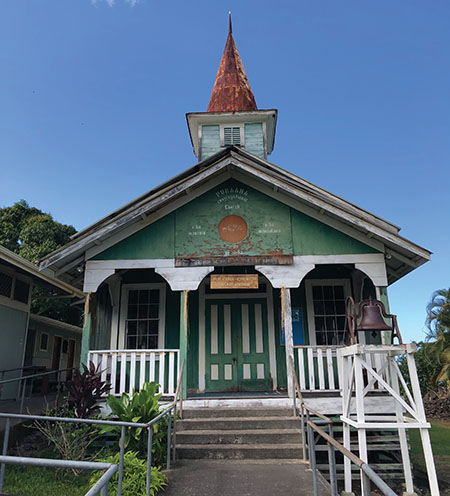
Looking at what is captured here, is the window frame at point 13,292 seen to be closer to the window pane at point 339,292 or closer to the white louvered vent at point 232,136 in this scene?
the white louvered vent at point 232,136

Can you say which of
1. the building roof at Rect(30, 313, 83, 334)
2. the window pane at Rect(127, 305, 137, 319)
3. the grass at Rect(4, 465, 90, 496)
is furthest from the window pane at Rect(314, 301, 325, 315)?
the building roof at Rect(30, 313, 83, 334)

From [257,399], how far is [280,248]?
10.6 ft

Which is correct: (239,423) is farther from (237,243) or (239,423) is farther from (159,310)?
(159,310)

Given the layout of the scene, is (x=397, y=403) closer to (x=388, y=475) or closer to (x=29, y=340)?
(x=388, y=475)

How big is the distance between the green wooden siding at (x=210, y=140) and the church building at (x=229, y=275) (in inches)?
123

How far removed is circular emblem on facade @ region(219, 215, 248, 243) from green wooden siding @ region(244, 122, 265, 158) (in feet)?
16.7

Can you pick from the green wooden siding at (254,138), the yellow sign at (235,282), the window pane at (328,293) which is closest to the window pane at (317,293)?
the window pane at (328,293)

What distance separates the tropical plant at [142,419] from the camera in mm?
6387

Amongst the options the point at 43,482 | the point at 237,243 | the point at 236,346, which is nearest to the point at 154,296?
the point at 236,346

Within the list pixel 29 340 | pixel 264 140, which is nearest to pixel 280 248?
pixel 264 140

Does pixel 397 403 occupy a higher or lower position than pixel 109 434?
higher

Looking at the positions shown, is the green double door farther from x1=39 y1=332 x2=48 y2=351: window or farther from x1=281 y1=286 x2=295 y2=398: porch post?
x1=39 y1=332 x2=48 y2=351: window

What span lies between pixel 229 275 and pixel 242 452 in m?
3.63

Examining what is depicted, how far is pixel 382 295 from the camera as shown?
9031 mm
